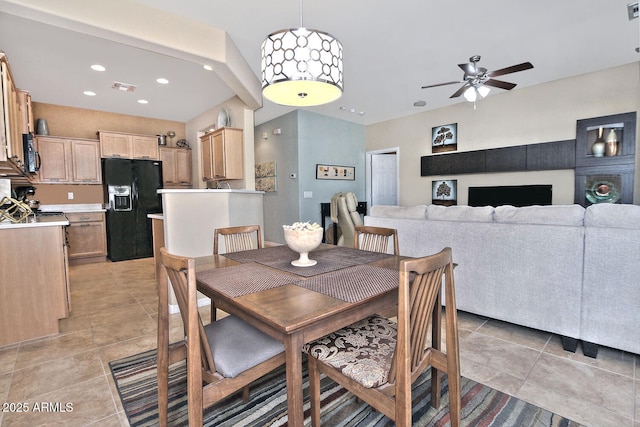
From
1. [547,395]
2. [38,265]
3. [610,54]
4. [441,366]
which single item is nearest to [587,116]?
[610,54]

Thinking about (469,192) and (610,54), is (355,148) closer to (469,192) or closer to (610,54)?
(469,192)

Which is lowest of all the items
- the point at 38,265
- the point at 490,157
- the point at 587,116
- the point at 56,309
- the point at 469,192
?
the point at 56,309

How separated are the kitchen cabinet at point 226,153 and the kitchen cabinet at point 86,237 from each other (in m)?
2.44

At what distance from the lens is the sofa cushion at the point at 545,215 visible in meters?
2.01

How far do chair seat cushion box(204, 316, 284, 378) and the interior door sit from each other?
574 cm

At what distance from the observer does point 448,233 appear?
255 centimetres

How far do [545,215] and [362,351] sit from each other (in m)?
1.77

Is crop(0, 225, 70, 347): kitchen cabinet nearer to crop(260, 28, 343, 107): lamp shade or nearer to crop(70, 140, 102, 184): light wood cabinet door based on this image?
crop(260, 28, 343, 107): lamp shade

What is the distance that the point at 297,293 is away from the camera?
119 centimetres

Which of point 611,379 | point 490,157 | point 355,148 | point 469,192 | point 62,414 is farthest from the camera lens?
point 355,148

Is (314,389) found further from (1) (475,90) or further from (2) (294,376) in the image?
(1) (475,90)

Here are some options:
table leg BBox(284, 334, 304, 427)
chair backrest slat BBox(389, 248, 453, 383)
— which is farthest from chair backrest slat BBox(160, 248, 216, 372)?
chair backrest slat BBox(389, 248, 453, 383)

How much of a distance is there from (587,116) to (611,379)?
395cm

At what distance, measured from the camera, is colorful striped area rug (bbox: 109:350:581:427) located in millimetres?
1427
